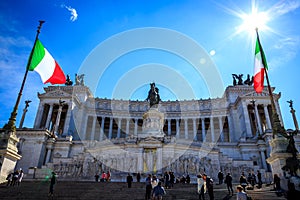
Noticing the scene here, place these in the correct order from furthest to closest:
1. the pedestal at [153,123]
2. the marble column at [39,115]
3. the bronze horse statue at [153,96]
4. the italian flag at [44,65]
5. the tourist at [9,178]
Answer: the marble column at [39,115]
the bronze horse statue at [153,96]
the pedestal at [153,123]
the italian flag at [44,65]
the tourist at [9,178]

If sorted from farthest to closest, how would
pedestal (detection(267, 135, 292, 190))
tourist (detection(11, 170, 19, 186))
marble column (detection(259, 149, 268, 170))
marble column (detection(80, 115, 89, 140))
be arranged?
1. marble column (detection(80, 115, 89, 140))
2. marble column (detection(259, 149, 268, 170))
3. tourist (detection(11, 170, 19, 186))
4. pedestal (detection(267, 135, 292, 190))

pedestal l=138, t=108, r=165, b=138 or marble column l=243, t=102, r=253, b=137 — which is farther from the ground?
marble column l=243, t=102, r=253, b=137

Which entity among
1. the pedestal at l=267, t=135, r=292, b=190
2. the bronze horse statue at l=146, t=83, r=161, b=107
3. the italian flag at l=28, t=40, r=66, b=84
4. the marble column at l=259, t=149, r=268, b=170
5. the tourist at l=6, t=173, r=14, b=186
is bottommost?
the tourist at l=6, t=173, r=14, b=186

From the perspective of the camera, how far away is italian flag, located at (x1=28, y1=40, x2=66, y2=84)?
695 inches

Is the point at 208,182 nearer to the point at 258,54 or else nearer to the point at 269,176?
the point at 258,54

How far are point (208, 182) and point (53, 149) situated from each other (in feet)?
102

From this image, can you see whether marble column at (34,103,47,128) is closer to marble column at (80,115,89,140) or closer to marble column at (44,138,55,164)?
marble column at (80,115,89,140)

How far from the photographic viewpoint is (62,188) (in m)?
16.9

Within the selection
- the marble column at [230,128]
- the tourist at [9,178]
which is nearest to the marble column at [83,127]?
the marble column at [230,128]

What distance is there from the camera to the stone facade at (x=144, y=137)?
28594 millimetres

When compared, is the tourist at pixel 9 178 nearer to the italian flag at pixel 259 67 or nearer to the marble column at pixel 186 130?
the italian flag at pixel 259 67

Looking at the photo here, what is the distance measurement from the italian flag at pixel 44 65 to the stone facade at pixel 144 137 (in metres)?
13.2

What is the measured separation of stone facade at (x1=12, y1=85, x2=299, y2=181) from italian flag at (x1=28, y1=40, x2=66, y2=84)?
1322 cm

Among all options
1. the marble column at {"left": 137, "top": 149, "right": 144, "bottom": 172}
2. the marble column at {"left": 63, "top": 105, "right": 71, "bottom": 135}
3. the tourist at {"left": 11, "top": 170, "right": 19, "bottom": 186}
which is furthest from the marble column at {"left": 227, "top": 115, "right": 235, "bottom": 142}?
the tourist at {"left": 11, "top": 170, "right": 19, "bottom": 186}
